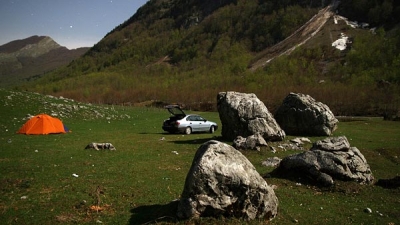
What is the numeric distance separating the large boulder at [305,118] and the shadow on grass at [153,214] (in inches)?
961

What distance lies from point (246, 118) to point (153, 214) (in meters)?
17.9

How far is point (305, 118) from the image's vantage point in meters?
32.7

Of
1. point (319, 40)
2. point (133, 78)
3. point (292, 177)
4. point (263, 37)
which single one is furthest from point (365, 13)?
point (292, 177)

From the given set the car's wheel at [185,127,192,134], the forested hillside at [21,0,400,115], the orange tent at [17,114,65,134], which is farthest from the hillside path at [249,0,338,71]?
the orange tent at [17,114,65,134]

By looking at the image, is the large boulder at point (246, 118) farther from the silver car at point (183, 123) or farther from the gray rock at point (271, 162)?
the silver car at point (183, 123)

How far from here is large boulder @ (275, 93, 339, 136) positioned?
32344 mm

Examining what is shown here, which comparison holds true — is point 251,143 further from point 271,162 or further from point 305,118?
point 305,118

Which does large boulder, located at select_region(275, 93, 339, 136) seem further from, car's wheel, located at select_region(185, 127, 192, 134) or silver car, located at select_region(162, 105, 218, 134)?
car's wheel, located at select_region(185, 127, 192, 134)

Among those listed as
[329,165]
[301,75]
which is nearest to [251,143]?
[329,165]

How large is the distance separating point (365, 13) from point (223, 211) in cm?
19244

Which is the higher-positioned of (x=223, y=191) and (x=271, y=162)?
(x=223, y=191)

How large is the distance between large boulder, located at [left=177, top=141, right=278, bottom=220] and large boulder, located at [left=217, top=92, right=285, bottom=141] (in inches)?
646

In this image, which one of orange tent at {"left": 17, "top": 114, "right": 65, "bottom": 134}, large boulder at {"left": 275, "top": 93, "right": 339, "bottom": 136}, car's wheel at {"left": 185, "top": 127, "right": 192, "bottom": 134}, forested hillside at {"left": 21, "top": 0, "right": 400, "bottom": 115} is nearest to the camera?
orange tent at {"left": 17, "top": 114, "right": 65, "bottom": 134}

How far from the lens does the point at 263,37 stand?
19962 cm
